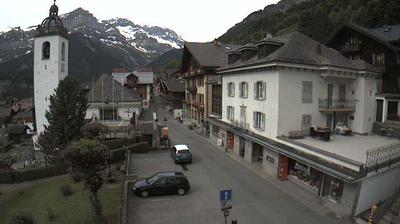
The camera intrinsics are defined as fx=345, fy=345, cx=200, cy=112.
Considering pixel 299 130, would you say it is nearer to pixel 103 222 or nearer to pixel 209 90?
pixel 103 222

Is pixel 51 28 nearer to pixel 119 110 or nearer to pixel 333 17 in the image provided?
pixel 119 110

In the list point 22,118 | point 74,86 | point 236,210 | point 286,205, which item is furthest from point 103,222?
point 22,118

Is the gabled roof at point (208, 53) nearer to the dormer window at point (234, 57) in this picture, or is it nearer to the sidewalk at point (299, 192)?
the dormer window at point (234, 57)

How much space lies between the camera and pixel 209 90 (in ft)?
175

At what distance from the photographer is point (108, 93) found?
54.5m

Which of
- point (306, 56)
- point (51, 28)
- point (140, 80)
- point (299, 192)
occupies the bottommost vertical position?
point (299, 192)

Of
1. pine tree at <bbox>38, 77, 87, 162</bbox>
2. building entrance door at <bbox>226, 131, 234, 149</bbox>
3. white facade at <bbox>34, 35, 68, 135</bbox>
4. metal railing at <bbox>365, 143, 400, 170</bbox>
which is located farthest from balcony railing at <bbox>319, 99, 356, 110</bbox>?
white facade at <bbox>34, 35, 68, 135</bbox>

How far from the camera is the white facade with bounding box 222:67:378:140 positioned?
29828mm

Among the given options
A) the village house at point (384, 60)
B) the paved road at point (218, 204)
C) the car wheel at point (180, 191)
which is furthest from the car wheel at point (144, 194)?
the village house at point (384, 60)

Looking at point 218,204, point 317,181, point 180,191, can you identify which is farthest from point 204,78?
point 218,204

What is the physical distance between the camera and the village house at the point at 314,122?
22.7 meters

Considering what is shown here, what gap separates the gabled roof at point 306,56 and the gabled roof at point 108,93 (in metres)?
25.7

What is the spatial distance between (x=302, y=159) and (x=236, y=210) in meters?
6.10

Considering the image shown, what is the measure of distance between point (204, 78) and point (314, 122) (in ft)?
84.3
